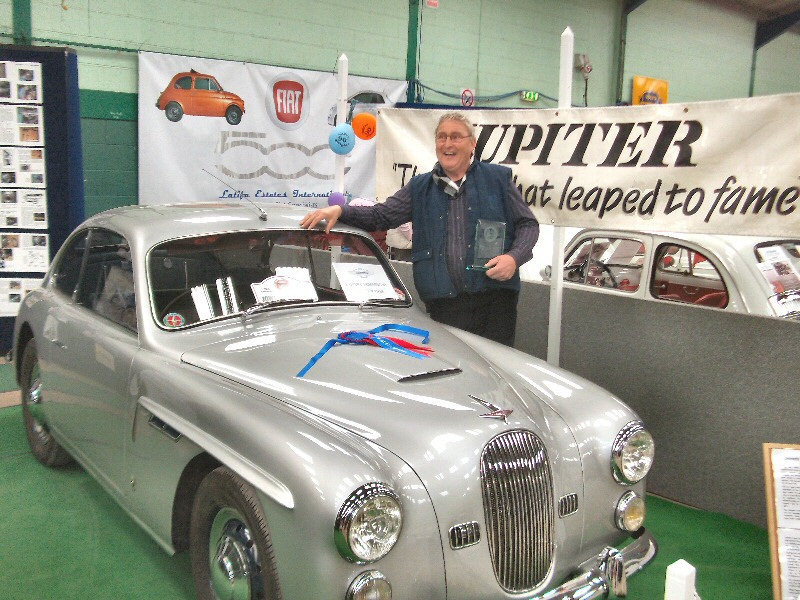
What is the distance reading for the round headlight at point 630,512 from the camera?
2541 millimetres

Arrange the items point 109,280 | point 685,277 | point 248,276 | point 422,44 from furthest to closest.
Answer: point 422,44 < point 685,277 < point 109,280 < point 248,276

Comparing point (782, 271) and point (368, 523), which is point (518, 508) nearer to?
point (368, 523)

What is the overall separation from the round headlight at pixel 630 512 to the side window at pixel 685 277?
2.40 meters

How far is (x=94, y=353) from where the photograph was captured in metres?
3.22

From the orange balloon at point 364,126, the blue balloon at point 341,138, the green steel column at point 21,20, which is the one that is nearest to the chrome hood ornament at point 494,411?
the blue balloon at point 341,138

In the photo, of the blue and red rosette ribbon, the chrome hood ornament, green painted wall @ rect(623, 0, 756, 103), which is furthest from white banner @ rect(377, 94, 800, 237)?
green painted wall @ rect(623, 0, 756, 103)

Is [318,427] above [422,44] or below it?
below

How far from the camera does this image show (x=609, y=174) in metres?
3.79

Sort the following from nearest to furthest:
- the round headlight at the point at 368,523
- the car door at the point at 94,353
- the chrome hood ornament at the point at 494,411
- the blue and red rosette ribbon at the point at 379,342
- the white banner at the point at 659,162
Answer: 1. the round headlight at the point at 368,523
2. the chrome hood ornament at the point at 494,411
3. the blue and red rosette ribbon at the point at 379,342
4. the car door at the point at 94,353
5. the white banner at the point at 659,162

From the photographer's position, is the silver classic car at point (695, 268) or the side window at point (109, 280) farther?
the silver classic car at point (695, 268)

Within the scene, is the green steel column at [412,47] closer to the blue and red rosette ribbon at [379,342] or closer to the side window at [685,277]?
the side window at [685,277]

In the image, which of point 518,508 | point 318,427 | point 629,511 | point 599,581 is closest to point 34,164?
point 318,427

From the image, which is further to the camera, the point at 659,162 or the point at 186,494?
the point at 659,162

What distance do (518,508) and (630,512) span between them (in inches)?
21.9
